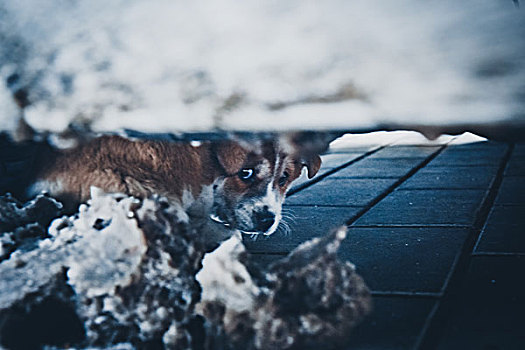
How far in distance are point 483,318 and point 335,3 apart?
608mm

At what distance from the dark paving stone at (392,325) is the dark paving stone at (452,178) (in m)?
1.37

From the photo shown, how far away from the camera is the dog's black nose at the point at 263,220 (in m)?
1.90

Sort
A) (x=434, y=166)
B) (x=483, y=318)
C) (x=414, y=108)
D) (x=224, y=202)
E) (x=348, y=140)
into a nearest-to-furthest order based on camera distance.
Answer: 1. (x=414, y=108)
2. (x=483, y=318)
3. (x=224, y=202)
4. (x=434, y=166)
5. (x=348, y=140)

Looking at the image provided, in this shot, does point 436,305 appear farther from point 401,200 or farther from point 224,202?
point 401,200

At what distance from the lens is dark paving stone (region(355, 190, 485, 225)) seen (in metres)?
2.00

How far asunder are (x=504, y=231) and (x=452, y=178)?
998mm

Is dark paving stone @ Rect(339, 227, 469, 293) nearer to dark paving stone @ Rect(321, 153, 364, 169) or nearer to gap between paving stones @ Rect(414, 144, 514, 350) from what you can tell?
gap between paving stones @ Rect(414, 144, 514, 350)

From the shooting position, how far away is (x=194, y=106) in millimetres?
1099

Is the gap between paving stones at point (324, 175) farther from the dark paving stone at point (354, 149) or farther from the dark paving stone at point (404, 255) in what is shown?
the dark paving stone at point (404, 255)

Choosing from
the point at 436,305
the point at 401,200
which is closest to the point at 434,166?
the point at 401,200

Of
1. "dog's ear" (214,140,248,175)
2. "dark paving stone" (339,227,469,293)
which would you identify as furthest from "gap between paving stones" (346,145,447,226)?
"dog's ear" (214,140,248,175)

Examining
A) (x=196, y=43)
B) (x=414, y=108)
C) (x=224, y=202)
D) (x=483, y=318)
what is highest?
(x=196, y=43)

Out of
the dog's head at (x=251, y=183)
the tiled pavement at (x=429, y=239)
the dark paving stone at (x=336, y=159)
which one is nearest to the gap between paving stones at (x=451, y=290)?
the tiled pavement at (x=429, y=239)

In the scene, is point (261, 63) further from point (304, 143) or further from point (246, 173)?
point (246, 173)
